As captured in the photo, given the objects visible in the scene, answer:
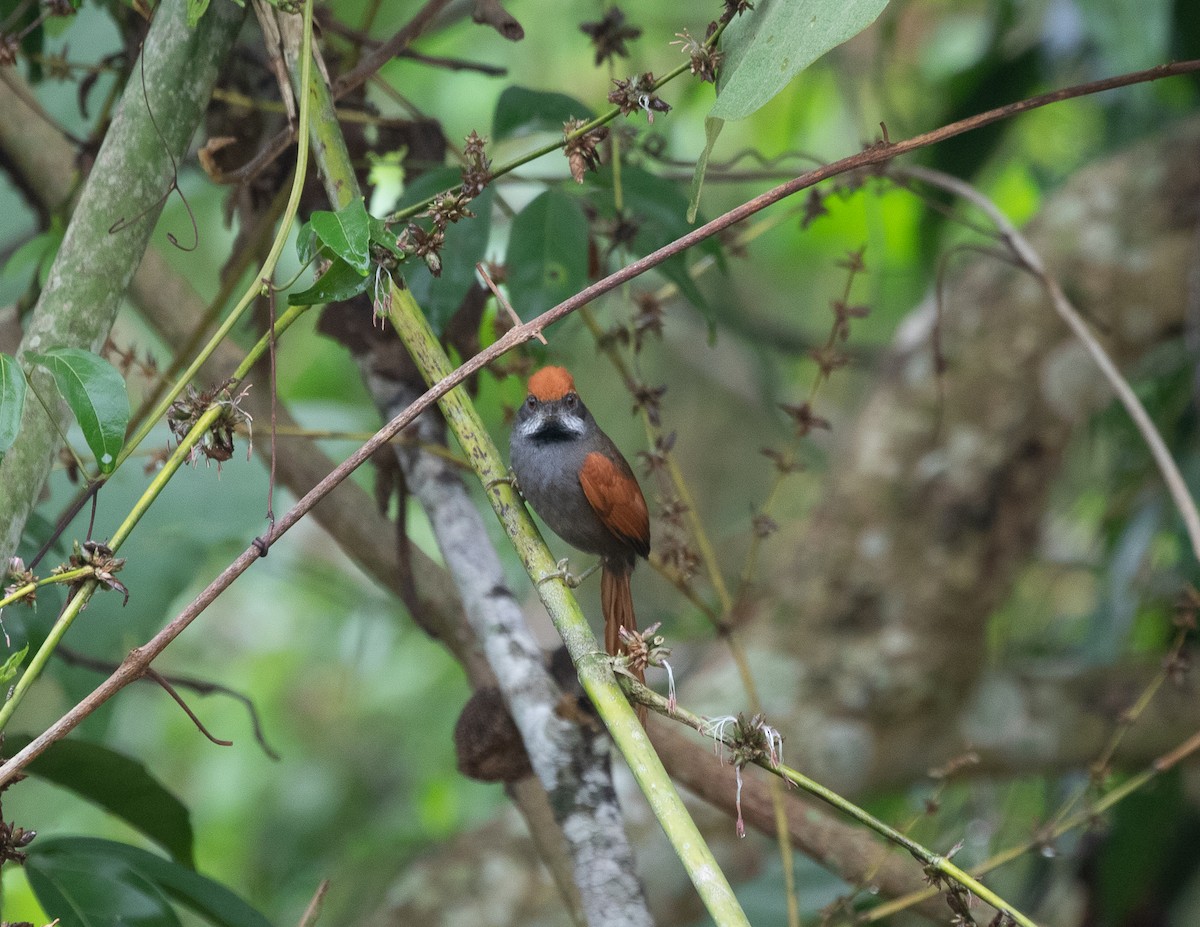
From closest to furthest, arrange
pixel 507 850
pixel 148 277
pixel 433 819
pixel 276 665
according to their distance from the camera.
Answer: pixel 148 277 → pixel 507 850 → pixel 433 819 → pixel 276 665

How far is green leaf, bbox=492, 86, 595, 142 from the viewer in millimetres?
2031

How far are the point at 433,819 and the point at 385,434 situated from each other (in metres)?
3.41

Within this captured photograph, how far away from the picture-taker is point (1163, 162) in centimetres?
392

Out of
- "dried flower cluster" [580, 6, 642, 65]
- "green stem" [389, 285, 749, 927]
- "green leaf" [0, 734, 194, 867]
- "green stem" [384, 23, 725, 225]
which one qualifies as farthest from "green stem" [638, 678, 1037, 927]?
"dried flower cluster" [580, 6, 642, 65]

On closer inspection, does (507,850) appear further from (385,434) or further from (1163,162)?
(1163,162)

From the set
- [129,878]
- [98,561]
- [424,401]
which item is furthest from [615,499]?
[98,561]

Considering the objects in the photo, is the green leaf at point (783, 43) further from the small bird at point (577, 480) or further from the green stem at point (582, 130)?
the small bird at point (577, 480)

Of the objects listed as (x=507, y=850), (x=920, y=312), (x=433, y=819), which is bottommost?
(x=507, y=850)

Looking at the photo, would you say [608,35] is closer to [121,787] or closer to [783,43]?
[783,43]

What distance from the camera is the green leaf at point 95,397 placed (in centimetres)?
129

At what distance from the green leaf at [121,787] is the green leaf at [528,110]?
3.75 feet

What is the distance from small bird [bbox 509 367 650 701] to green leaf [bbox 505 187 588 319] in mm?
522

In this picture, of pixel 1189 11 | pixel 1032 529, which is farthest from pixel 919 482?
pixel 1189 11

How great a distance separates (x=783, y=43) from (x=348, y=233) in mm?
489
